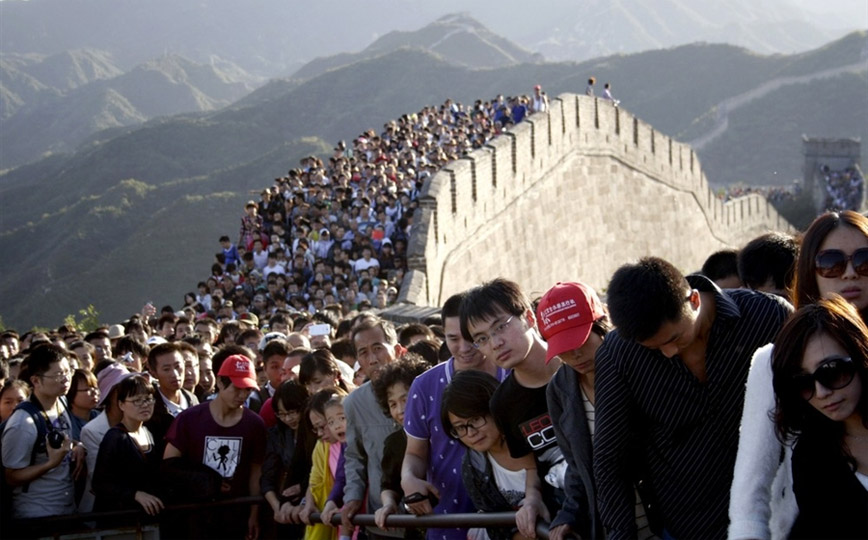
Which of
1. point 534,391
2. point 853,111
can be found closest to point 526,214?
point 534,391

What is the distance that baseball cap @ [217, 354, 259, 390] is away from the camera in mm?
5516

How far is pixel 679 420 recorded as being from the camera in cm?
310

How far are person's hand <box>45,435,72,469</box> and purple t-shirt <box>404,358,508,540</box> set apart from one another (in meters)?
1.84

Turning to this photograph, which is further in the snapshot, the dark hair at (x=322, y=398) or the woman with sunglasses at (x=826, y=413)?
the dark hair at (x=322, y=398)

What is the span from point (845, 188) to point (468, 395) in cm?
3465

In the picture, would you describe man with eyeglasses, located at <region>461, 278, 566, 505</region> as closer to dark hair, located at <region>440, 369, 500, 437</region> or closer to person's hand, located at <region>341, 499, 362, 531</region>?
dark hair, located at <region>440, 369, 500, 437</region>

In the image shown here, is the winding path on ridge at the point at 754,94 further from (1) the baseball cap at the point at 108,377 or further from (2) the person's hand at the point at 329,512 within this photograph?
(2) the person's hand at the point at 329,512

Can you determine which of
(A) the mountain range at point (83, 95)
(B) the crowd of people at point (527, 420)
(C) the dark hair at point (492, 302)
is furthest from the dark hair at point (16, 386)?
(A) the mountain range at point (83, 95)

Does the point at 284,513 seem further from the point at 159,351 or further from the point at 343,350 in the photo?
the point at 343,350

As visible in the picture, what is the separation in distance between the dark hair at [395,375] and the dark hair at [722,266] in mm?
1348

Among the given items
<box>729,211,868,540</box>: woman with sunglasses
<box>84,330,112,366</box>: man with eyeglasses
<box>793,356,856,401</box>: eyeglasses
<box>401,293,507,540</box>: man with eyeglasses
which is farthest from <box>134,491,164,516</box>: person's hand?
<box>793,356,856,401</box>: eyeglasses

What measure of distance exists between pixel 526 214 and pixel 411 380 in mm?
14938

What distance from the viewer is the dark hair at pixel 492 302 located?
148 inches

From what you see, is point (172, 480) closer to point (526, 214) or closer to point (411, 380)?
point (411, 380)
